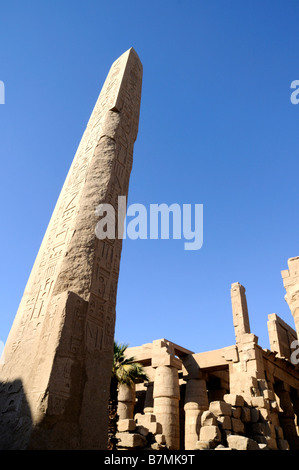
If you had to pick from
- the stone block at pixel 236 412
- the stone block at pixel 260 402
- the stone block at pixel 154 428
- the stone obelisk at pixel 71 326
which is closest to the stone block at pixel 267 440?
the stone block at pixel 236 412

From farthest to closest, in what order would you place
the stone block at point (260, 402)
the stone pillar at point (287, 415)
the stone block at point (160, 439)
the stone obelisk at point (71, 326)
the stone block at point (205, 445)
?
1. the stone pillar at point (287, 415)
2. the stone block at point (260, 402)
3. the stone block at point (160, 439)
4. the stone block at point (205, 445)
5. the stone obelisk at point (71, 326)

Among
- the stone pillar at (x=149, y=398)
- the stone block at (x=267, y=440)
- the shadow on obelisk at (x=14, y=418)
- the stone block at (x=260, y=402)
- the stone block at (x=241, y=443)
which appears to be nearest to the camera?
the shadow on obelisk at (x=14, y=418)

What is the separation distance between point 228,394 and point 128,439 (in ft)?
9.66

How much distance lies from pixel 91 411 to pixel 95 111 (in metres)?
4.75

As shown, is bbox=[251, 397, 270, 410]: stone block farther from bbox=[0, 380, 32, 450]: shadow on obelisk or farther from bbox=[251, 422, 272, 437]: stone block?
bbox=[0, 380, 32, 450]: shadow on obelisk

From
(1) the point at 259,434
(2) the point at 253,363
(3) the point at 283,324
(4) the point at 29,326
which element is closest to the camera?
(4) the point at 29,326

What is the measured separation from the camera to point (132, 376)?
29.9ft

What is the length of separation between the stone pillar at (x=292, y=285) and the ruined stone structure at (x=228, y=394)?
0.02 metres

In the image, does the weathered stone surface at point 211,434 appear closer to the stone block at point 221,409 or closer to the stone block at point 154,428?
the stone block at point 221,409

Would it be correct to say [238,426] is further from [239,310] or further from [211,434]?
[239,310]

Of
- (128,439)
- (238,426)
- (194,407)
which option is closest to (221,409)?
(238,426)

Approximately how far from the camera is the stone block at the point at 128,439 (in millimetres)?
7781

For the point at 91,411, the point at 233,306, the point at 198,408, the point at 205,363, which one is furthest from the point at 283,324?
the point at 91,411
